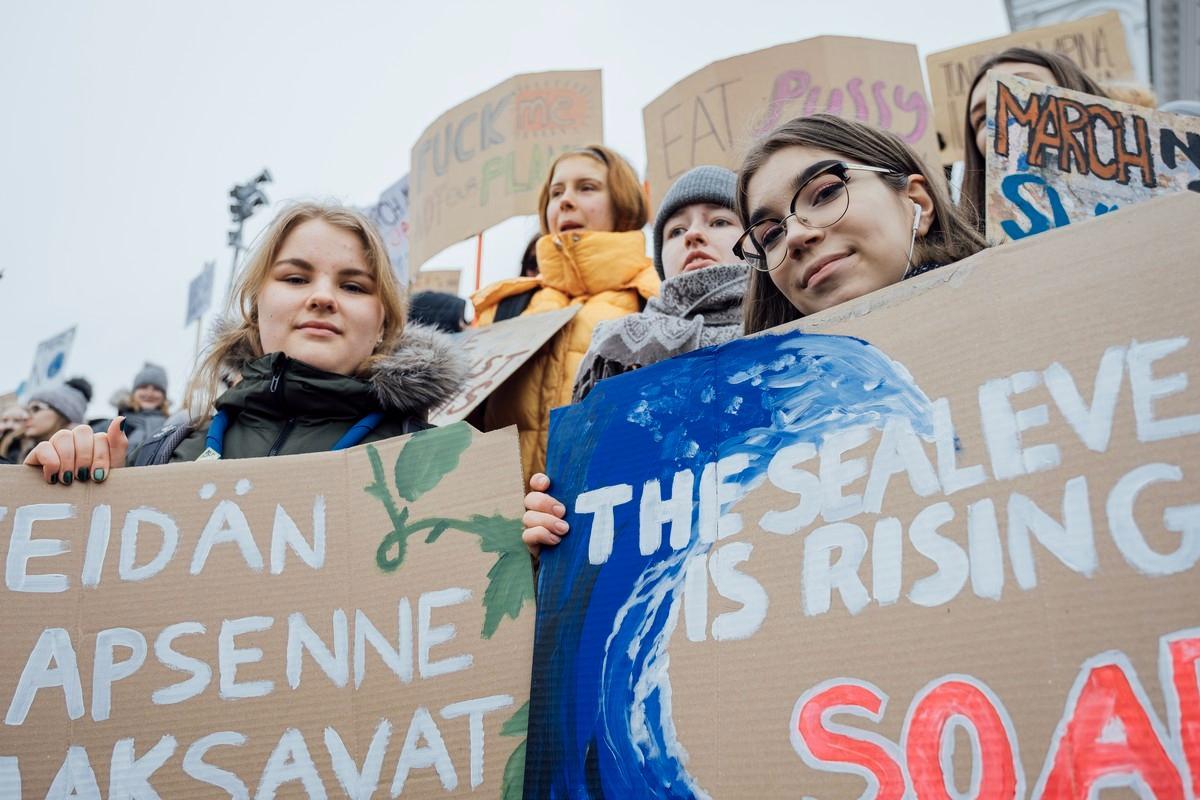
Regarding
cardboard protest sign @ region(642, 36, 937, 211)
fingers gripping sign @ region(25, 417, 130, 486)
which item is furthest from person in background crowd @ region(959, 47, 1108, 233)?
fingers gripping sign @ region(25, 417, 130, 486)

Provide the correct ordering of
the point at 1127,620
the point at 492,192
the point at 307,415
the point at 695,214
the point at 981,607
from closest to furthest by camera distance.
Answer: the point at 1127,620, the point at 981,607, the point at 307,415, the point at 695,214, the point at 492,192

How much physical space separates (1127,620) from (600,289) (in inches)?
93.8

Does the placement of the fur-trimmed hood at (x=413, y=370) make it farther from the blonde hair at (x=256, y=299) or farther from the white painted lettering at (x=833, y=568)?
the white painted lettering at (x=833, y=568)

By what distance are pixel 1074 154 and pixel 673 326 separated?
38.1 inches

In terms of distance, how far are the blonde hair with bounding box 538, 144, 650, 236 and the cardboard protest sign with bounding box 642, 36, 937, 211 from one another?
17.8 inches

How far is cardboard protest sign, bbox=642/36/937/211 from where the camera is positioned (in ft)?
12.6

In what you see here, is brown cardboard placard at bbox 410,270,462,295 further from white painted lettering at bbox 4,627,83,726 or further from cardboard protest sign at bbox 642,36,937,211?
white painted lettering at bbox 4,627,83,726

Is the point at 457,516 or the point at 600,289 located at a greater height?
the point at 600,289

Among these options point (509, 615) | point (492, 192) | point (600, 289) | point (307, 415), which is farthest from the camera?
point (492, 192)

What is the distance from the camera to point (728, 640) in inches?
53.2

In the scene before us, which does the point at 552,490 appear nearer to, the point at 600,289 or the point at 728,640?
the point at 728,640

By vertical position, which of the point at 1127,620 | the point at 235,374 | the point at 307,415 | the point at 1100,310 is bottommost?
the point at 1127,620

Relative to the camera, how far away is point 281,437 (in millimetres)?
2027

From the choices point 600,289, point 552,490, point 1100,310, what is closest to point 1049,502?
point 1100,310
